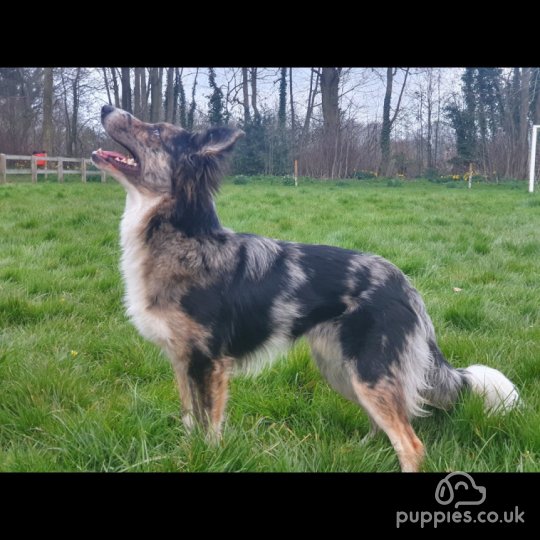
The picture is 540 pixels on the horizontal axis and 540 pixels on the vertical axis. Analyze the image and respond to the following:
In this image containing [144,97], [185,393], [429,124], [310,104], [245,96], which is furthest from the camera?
[429,124]

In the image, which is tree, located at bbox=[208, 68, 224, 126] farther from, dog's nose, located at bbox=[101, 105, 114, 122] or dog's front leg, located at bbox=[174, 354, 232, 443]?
dog's front leg, located at bbox=[174, 354, 232, 443]

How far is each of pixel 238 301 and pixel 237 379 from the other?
793mm

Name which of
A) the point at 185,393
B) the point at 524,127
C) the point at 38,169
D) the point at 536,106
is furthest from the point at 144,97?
the point at 524,127

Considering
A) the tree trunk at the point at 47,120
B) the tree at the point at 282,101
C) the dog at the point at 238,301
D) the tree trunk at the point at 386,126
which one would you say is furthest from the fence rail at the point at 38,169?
the tree trunk at the point at 386,126

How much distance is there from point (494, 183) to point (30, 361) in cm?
984

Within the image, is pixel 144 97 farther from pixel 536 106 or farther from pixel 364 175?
pixel 536 106

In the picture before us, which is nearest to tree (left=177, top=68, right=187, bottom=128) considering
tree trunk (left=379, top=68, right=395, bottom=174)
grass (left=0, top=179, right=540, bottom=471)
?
grass (left=0, top=179, right=540, bottom=471)

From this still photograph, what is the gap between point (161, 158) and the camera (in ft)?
8.68

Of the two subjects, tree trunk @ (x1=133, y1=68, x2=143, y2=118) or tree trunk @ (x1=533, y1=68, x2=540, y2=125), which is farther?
tree trunk @ (x1=533, y1=68, x2=540, y2=125)

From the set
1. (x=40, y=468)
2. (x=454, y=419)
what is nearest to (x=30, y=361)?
(x=40, y=468)

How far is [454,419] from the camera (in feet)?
8.53

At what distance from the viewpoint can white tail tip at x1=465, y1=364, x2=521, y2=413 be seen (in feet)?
8.37
